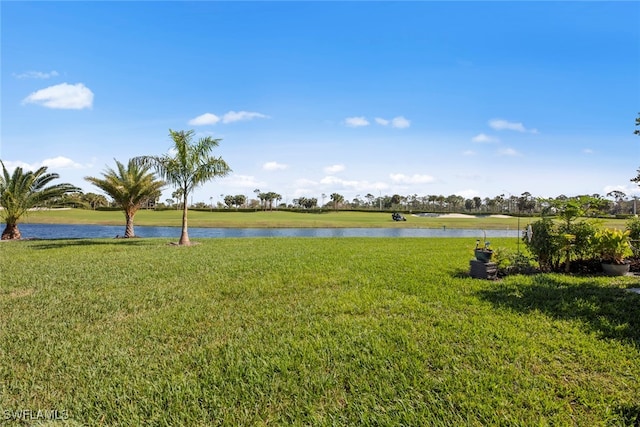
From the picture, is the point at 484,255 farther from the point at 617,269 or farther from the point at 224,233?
the point at 224,233

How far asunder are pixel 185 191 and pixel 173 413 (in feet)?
45.8

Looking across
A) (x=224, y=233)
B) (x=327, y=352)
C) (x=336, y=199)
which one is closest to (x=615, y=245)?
(x=327, y=352)

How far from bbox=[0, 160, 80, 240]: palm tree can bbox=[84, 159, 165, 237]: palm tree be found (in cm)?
165

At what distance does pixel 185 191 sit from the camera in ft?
50.7

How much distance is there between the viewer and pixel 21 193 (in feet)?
55.4

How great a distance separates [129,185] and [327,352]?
18825mm

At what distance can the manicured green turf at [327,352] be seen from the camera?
2.70 m

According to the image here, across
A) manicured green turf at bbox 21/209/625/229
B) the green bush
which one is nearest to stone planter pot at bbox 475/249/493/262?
the green bush

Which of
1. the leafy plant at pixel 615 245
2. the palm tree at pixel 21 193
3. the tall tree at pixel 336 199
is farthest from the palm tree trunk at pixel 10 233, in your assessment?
the tall tree at pixel 336 199

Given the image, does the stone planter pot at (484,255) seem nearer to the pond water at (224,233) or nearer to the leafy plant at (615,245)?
the leafy plant at (615,245)

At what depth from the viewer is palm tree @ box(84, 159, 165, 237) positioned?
1828 cm

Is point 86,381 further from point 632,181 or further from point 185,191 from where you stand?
point 185,191

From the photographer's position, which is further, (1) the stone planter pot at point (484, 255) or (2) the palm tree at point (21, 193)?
(2) the palm tree at point (21, 193)

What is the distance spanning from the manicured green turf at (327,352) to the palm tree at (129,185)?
42.9 feet
